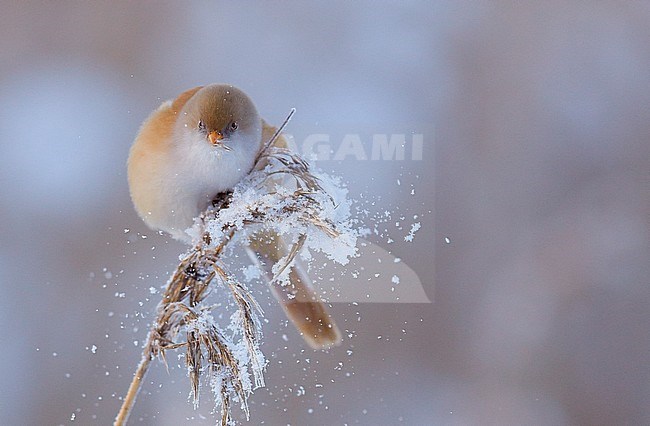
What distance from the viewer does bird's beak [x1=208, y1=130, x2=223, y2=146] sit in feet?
2.49

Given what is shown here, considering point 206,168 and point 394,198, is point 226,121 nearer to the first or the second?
point 206,168

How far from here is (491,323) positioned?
1282 millimetres

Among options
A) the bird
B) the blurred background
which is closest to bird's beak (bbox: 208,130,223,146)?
the bird

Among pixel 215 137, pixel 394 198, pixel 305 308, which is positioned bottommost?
pixel 305 308

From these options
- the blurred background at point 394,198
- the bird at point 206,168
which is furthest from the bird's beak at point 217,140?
the blurred background at point 394,198

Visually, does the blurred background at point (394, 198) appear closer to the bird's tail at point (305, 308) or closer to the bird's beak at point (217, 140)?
the bird's tail at point (305, 308)

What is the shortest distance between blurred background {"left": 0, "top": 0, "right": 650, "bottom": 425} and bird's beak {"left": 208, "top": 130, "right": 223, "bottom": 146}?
0.44ft

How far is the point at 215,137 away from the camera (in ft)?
2.49

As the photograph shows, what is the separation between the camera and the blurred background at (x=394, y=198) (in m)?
0.93

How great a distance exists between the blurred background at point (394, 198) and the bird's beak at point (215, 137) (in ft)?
0.44

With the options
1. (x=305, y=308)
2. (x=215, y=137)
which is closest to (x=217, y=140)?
(x=215, y=137)

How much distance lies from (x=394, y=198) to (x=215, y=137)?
0.33 metres

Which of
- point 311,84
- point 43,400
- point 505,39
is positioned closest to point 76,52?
point 311,84

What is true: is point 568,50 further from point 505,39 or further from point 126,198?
point 126,198
